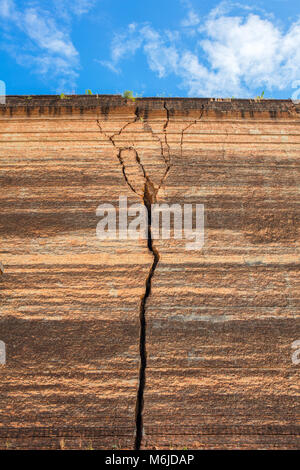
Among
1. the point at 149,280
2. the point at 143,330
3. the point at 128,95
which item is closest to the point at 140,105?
the point at 128,95

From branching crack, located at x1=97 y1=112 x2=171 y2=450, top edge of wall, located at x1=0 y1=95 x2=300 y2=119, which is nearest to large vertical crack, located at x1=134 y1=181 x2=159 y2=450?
branching crack, located at x1=97 y1=112 x2=171 y2=450

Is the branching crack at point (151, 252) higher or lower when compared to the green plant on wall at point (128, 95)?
lower

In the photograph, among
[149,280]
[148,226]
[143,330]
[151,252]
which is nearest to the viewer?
[143,330]

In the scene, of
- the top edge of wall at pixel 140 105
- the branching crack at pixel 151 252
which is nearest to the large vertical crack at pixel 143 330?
the branching crack at pixel 151 252

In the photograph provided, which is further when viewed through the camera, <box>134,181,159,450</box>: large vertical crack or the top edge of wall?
the top edge of wall

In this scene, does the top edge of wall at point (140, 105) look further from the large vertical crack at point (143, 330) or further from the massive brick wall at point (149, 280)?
the large vertical crack at point (143, 330)

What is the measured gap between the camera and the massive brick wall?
2.40 metres

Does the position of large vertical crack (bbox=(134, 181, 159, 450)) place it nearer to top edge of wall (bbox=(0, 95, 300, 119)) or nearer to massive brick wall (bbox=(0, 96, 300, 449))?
massive brick wall (bbox=(0, 96, 300, 449))

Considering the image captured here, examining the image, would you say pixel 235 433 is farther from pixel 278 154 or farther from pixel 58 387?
pixel 278 154

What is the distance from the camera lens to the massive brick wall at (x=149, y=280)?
7.88ft

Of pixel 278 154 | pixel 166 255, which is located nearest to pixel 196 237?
pixel 166 255

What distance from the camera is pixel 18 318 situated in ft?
9.18

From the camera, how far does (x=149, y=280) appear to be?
297cm

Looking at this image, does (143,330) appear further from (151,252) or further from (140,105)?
(140,105)
